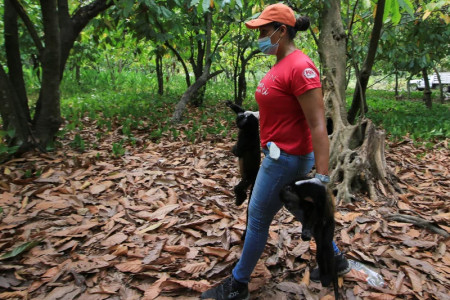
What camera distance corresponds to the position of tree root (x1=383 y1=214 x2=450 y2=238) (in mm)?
2902

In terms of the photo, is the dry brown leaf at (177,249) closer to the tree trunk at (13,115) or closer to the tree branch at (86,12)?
the tree trunk at (13,115)

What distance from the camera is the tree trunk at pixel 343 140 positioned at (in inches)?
145

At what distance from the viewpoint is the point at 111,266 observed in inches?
97.2

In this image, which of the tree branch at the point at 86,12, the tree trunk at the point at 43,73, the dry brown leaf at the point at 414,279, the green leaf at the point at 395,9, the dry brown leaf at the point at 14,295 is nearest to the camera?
the green leaf at the point at 395,9

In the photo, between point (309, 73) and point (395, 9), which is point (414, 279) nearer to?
point (309, 73)

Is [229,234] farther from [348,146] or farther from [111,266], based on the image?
[348,146]

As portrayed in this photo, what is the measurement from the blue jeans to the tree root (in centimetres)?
179

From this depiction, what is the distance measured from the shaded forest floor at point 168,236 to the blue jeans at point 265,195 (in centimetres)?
41

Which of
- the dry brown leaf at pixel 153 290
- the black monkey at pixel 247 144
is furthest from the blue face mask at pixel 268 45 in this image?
the dry brown leaf at pixel 153 290

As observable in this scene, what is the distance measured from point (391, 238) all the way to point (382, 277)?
0.57 meters

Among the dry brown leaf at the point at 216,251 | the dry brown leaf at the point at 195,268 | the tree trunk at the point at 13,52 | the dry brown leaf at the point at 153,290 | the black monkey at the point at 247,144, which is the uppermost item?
the tree trunk at the point at 13,52

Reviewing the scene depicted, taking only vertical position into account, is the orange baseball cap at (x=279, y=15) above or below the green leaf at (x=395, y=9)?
below

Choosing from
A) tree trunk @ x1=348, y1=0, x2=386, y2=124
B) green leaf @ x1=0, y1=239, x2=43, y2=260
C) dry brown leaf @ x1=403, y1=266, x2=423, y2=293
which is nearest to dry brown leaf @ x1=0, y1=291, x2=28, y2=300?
green leaf @ x1=0, y1=239, x2=43, y2=260

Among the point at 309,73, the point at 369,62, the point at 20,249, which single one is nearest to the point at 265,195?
the point at 309,73
